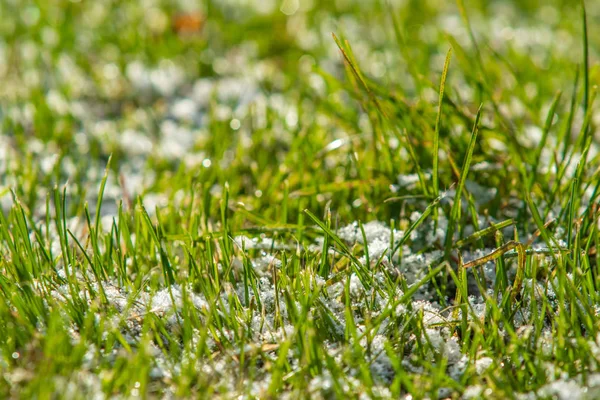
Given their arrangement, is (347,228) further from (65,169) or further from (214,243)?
(65,169)

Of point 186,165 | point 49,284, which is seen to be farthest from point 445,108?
point 49,284

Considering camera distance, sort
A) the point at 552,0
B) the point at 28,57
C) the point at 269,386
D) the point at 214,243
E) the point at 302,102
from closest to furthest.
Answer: the point at 269,386, the point at 214,243, the point at 302,102, the point at 28,57, the point at 552,0

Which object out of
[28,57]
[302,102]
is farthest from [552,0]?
[28,57]

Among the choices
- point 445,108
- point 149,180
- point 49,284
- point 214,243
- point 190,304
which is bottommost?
point 190,304

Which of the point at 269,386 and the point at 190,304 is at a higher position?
the point at 190,304

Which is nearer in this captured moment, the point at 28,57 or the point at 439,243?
the point at 439,243

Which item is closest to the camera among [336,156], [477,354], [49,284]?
[477,354]
